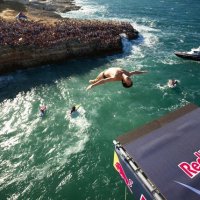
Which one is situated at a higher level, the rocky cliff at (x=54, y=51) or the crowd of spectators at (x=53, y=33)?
the crowd of spectators at (x=53, y=33)

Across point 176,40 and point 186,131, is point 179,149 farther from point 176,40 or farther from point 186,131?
point 176,40

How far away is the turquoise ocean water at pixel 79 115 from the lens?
77.0 ft

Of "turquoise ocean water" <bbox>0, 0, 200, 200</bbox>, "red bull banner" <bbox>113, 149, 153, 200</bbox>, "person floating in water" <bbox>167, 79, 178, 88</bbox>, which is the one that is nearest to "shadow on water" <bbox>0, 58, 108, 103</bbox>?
"turquoise ocean water" <bbox>0, 0, 200, 200</bbox>

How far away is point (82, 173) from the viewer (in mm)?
24281

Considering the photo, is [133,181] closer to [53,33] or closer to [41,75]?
[41,75]

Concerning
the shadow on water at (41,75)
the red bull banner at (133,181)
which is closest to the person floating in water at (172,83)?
the shadow on water at (41,75)

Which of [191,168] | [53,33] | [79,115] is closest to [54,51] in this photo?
[53,33]

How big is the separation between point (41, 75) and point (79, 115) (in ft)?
47.6

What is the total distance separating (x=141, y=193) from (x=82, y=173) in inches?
478

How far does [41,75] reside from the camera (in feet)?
141

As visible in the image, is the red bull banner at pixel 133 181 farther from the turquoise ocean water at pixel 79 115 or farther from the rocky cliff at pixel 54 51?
the rocky cliff at pixel 54 51

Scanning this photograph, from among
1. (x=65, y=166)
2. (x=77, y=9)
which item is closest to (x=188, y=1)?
(x=77, y=9)

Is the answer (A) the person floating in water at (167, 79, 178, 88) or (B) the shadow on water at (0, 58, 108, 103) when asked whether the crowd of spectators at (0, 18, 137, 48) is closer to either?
(B) the shadow on water at (0, 58, 108, 103)

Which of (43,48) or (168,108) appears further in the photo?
(43,48)
